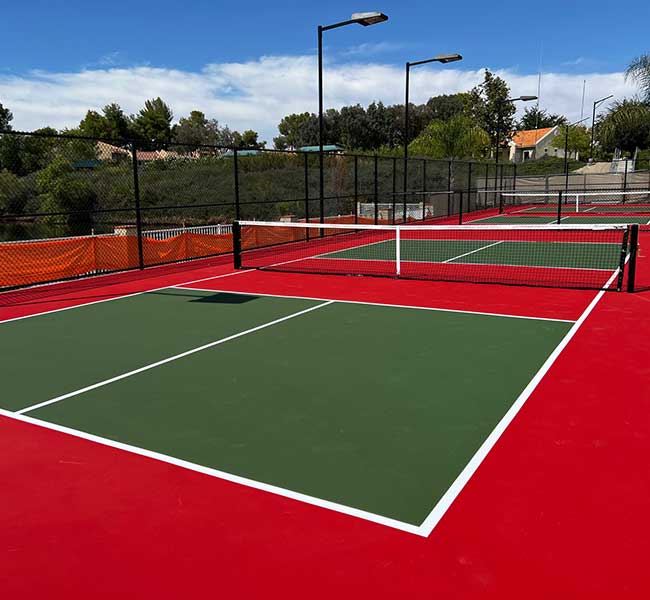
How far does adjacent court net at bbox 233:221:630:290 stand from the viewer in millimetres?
13184

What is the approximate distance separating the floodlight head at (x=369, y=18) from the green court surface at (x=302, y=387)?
1116cm

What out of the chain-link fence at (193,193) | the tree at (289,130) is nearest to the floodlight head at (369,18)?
the chain-link fence at (193,193)

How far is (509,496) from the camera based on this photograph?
4.20m

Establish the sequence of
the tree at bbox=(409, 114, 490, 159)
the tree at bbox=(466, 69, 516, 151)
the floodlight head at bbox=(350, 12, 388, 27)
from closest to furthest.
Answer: the floodlight head at bbox=(350, 12, 388, 27)
the tree at bbox=(409, 114, 490, 159)
the tree at bbox=(466, 69, 516, 151)

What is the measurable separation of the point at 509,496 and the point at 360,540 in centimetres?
117

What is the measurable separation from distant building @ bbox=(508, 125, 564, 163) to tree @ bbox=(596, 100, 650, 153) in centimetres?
5439

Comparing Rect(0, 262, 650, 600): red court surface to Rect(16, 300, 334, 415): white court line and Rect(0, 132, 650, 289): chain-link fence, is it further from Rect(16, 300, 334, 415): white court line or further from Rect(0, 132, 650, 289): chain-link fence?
Rect(0, 132, 650, 289): chain-link fence

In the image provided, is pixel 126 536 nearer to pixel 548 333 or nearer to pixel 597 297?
pixel 548 333

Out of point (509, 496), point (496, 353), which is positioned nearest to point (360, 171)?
Result: point (496, 353)

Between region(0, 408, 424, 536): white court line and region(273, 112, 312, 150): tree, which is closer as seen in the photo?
region(0, 408, 424, 536): white court line

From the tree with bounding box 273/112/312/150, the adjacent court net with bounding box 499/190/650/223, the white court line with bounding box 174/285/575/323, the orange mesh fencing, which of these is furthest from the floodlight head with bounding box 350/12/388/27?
the tree with bounding box 273/112/312/150

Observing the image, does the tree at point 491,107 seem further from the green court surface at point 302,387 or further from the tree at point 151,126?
the green court surface at point 302,387

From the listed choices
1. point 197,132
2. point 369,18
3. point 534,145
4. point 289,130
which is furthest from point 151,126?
point 369,18

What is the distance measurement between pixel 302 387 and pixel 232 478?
197cm
